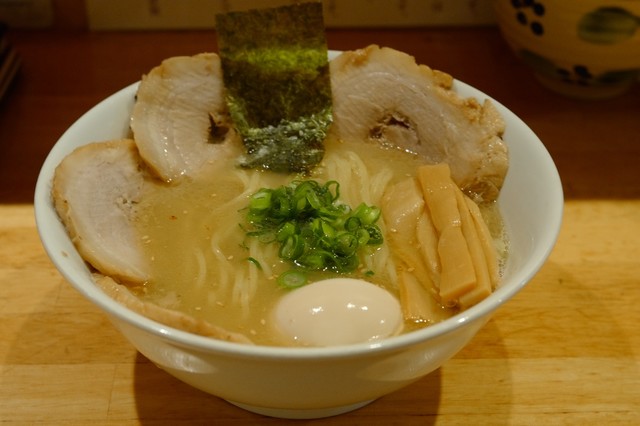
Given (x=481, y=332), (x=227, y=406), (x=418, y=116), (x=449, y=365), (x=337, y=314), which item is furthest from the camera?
(x=418, y=116)

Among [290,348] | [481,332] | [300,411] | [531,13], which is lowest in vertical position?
[481,332]

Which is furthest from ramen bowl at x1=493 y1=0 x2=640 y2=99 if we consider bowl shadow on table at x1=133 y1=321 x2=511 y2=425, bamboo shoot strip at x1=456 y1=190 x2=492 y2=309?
bowl shadow on table at x1=133 y1=321 x2=511 y2=425

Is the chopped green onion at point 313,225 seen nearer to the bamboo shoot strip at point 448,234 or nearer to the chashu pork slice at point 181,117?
the bamboo shoot strip at point 448,234

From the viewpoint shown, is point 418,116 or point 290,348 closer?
point 290,348

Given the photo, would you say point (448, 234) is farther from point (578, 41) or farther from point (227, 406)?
point (578, 41)

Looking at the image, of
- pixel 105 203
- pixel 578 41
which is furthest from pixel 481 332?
pixel 578 41

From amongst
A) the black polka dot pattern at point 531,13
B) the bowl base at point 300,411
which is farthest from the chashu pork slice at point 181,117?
the black polka dot pattern at point 531,13

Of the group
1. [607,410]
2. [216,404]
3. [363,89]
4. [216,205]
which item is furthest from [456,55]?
[216,404]
